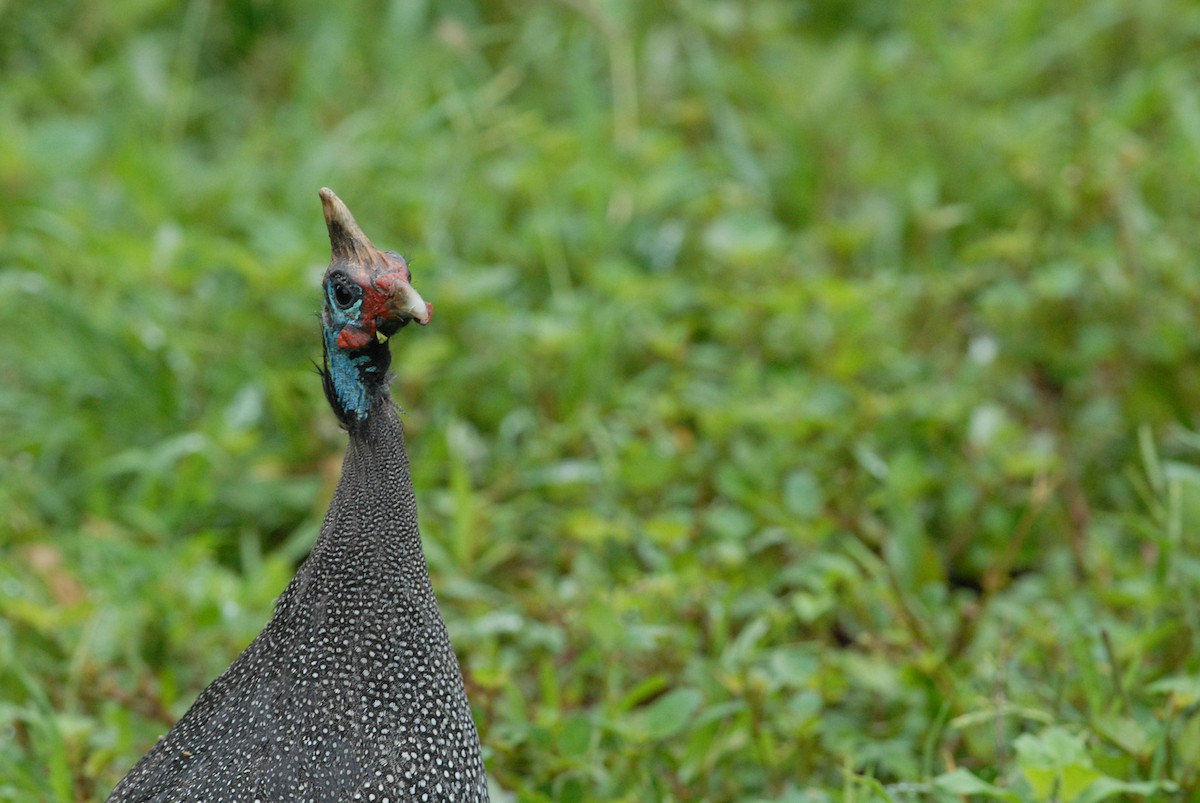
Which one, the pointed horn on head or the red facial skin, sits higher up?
the pointed horn on head

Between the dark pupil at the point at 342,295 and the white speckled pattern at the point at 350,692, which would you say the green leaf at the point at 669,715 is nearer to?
the white speckled pattern at the point at 350,692

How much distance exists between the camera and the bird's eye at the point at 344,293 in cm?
189

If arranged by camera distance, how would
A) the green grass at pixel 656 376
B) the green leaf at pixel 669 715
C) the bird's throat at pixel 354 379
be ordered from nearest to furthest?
the bird's throat at pixel 354 379, the green leaf at pixel 669 715, the green grass at pixel 656 376

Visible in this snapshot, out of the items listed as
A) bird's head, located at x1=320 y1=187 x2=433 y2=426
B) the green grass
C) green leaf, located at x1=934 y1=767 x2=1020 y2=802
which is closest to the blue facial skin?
bird's head, located at x1=320 y1=187 x2=433 y2=426

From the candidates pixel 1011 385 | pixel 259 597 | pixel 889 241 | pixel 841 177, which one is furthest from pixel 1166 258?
pixel 259 597

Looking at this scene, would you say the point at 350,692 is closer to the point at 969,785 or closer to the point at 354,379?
the point at 354,379

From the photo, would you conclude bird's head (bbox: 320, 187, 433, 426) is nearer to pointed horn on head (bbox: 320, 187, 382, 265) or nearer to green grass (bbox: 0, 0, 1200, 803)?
pointed horn on head (bbox: 320, 187, 382, 265)

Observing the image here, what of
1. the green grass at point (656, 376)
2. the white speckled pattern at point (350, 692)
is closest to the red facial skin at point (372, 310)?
the white speckled pattern at point (350, 692)

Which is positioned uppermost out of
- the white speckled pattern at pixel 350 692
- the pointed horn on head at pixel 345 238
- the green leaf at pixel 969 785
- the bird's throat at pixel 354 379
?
the pointed horn on head at pixel 345 238

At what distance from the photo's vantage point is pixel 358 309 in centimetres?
191

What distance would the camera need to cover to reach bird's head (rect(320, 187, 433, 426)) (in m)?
1.88

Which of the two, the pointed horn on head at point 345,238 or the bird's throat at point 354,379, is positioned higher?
the pointed horn on head at point 345,238

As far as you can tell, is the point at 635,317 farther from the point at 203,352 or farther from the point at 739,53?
the point at 739,53

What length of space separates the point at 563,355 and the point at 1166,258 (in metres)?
1.59
